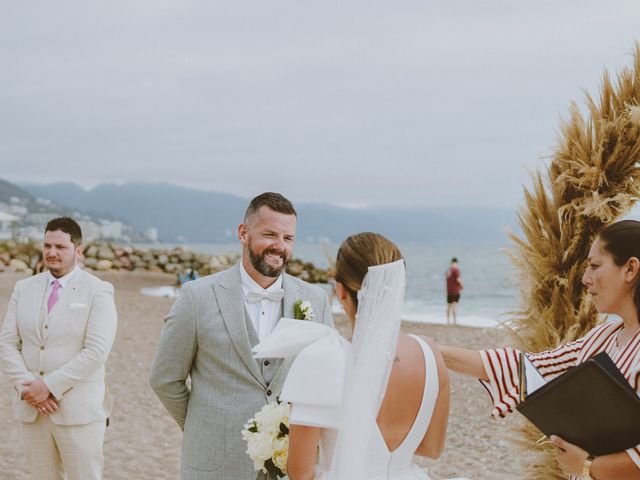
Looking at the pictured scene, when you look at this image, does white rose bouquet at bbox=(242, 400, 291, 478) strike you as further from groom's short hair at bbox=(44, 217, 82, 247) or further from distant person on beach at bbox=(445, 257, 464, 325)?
distant person on beach at bbox=(445, 257, 464, 325)

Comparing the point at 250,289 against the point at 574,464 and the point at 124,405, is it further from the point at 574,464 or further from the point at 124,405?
the point at 124,405

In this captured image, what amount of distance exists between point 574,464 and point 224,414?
5.13 ft

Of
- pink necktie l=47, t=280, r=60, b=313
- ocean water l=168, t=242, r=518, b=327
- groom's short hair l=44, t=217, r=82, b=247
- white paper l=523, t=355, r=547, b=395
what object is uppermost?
groom's short hair l=44, t=217, r=82, b=247

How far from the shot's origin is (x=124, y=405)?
1069 centimetres

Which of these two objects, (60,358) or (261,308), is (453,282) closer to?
(60,358)

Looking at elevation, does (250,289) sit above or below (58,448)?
above

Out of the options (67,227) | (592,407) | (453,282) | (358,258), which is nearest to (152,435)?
(67,227)

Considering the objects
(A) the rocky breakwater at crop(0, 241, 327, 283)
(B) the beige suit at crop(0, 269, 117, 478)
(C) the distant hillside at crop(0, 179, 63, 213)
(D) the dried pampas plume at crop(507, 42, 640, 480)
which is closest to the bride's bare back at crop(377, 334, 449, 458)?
(D) the dried pampas plume at crop(507, 42, 640, 480)

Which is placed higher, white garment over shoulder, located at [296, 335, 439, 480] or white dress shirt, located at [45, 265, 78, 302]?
white dress shirt, located at [45, 265, 78, 302]

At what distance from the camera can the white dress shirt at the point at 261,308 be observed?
133 inches

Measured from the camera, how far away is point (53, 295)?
461cm

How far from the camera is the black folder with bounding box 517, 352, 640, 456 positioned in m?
2.05

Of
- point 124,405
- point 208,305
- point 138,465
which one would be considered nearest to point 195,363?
point 208,305

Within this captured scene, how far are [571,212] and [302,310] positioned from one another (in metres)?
1.29
